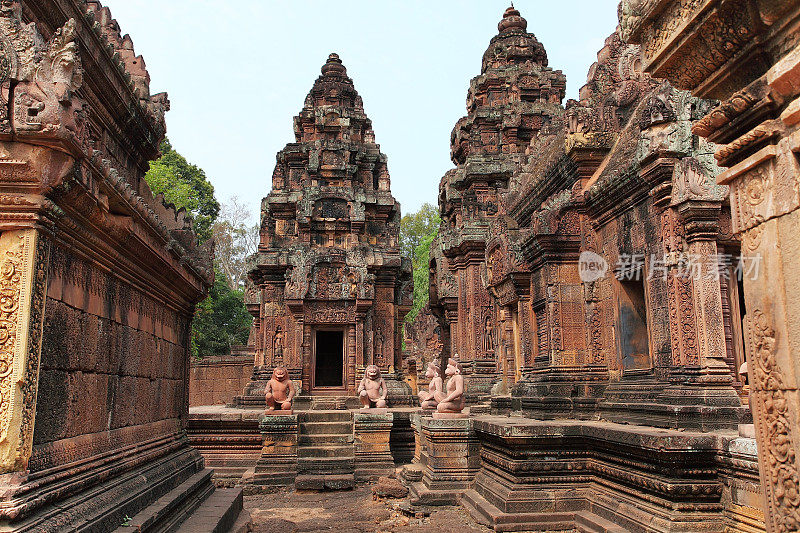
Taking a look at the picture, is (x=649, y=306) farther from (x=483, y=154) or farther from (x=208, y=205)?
(x=208, y=205)

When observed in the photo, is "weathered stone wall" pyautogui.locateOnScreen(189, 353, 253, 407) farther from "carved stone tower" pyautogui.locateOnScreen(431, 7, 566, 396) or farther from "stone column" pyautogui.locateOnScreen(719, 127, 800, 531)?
"stone column" pyautogui.locateOnScreen(719, 127, 800, 531)

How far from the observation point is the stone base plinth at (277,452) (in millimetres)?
11633

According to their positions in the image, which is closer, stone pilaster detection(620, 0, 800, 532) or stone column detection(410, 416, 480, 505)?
stone pilaster detection(620, 0, 800, 532)

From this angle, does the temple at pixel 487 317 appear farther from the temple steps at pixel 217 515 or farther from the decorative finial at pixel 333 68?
the decorative finial at pixel 333 68

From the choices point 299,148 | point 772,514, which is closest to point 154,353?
point 772,514

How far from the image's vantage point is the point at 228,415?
43.1 ft

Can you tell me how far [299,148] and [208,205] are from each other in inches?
598

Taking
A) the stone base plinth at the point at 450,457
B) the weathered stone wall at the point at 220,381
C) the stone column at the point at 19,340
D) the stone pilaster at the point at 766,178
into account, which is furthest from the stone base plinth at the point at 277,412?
the weathered stone wall at the point at 220,381

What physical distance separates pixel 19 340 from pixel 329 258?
1367cm

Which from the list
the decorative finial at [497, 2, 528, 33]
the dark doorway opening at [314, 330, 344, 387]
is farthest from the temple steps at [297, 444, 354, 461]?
the decorative finial at [497, 2, 528, 33]

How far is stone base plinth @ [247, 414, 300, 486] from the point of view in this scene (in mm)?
11633

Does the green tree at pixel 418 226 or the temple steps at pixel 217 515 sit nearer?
the temple steps at pixel 217 515

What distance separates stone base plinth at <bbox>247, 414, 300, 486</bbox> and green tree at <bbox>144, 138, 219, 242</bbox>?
715 inches

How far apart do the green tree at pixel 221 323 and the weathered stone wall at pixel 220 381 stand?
614cm
